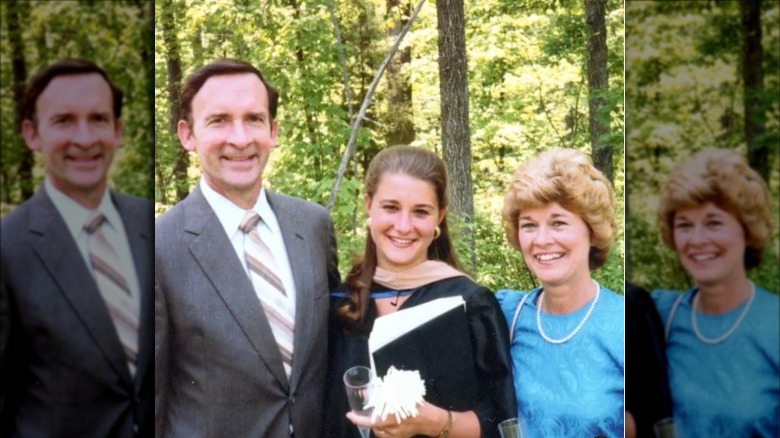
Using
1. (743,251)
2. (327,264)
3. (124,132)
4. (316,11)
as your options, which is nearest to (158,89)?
(124,132)

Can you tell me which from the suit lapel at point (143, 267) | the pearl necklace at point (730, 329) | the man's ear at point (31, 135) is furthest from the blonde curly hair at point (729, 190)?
the man's ear at point (31, 135)

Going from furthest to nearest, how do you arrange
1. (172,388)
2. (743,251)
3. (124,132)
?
(172,388), (124,132), (743,251)

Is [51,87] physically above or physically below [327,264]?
above

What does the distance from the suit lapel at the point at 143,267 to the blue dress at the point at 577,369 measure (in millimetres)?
1558

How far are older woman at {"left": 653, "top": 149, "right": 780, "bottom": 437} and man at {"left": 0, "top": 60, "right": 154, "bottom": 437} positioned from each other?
7.24 ft

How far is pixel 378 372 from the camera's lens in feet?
14.7

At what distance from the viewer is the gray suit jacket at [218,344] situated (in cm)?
439

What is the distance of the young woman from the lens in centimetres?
445

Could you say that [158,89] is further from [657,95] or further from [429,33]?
[657,95]

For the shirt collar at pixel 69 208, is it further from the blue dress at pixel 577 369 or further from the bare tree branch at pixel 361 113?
the blue dress at pixel 577 369

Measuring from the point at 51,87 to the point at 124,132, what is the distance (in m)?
0.33

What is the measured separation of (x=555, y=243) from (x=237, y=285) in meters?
1.38

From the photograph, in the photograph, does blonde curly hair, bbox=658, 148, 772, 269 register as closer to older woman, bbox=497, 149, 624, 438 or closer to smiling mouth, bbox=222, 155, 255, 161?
older woman, bbox=497, 149, 624, 438

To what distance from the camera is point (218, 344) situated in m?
4.38
